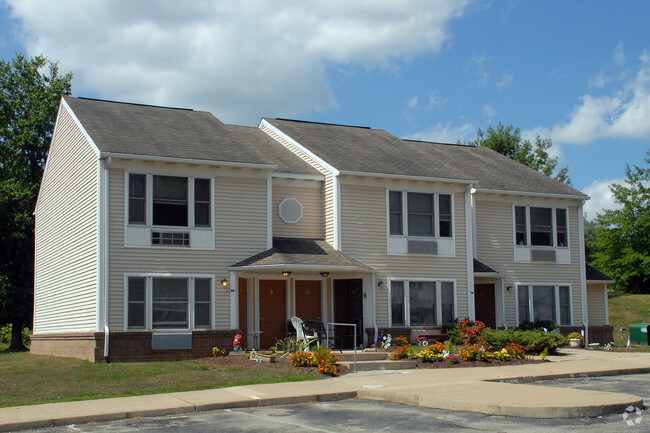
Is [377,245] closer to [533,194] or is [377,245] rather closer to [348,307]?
Answer: [348,307]

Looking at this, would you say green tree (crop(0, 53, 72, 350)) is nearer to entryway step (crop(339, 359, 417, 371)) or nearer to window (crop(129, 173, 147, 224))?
window (crop(129, 173, 147, 224))

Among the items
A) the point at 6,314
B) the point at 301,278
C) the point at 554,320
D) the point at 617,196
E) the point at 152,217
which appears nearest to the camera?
the point at 152,217

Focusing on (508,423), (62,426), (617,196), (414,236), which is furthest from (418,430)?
(617,196)

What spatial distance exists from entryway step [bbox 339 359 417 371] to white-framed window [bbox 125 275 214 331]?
15.2 ft

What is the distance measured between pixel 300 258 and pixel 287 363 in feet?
12.8

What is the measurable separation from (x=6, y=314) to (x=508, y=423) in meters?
26.8

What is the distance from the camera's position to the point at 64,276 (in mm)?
22812

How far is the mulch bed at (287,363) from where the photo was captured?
56.0 ft

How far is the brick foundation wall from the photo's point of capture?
19.2 metres

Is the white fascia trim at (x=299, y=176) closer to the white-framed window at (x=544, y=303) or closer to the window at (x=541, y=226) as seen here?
the window at (x=541, y=226)

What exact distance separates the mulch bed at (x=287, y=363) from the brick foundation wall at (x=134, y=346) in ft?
2.23

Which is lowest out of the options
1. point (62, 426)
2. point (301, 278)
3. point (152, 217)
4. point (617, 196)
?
point (62, 426)

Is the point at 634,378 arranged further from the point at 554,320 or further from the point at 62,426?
the point at 62,426

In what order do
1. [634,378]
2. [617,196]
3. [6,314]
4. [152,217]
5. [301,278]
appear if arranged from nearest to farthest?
[634,378]
[152,217]
[301,278]
[6,314]
[617,196]
